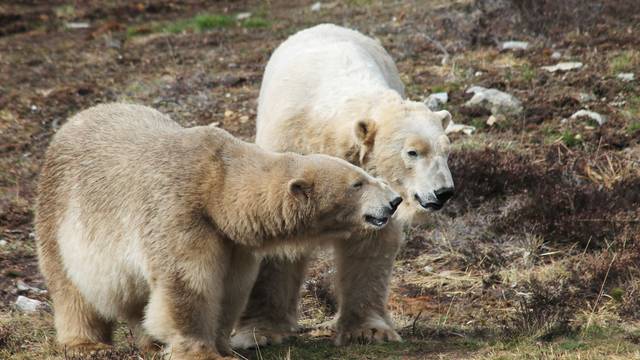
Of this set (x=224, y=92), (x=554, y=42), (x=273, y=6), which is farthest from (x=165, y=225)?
(x=273, y=6)

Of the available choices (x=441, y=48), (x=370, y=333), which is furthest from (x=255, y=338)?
(x=441, y=48)

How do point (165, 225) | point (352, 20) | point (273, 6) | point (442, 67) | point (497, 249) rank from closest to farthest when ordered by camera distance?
point (165, 225), point (497, 249), point (442, 67), point (352, 20), point (273, 6)

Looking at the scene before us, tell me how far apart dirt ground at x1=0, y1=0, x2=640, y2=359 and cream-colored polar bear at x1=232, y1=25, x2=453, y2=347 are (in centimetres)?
29

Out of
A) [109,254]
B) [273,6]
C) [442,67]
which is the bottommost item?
[273,6]

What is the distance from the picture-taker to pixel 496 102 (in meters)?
10.8

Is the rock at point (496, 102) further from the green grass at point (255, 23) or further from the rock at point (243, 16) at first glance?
the rock at point (243, 16)

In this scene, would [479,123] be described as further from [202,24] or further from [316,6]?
[316,6]

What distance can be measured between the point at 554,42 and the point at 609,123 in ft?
8.99

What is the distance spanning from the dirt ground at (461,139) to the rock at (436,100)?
0.15 metres

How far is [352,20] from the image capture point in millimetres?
15781

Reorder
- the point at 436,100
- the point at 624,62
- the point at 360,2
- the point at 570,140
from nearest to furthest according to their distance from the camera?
the point at 570,140 → the point at 436,100 → the point at 624,62 → the point at 360,2

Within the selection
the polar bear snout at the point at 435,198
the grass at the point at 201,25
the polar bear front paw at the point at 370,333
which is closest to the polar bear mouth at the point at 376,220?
the polar bear snout at the point at 435,198

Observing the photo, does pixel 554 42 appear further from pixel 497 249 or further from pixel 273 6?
pixel 273 6

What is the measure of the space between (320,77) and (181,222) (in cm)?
169
